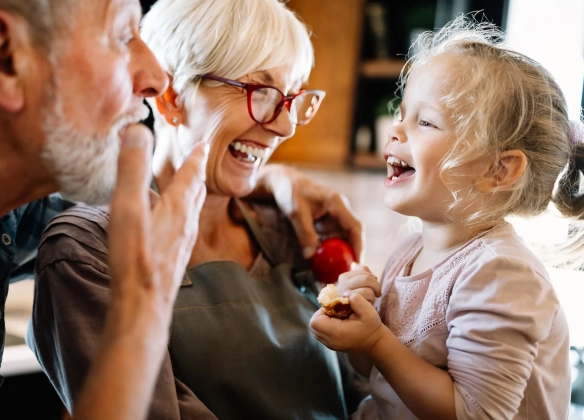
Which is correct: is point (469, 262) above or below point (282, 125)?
below

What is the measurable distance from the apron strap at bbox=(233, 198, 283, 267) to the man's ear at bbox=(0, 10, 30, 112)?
27.0 inches

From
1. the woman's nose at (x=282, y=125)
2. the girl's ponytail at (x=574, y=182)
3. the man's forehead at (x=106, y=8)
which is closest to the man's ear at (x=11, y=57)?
the man's forehead at (x=106, y=8)

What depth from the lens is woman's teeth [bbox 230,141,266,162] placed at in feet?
4.63

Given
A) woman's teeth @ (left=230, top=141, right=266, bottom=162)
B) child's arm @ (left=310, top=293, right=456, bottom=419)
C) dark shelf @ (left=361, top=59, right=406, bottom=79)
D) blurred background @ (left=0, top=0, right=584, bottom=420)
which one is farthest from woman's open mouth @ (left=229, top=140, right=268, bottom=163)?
dark shelf @ (left=361, top=59, right=406, bottom=79)

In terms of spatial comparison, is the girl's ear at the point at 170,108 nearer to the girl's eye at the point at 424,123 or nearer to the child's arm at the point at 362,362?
the girl's eye at the point at 424,123

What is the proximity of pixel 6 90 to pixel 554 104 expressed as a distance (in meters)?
0.98

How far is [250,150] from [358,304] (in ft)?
1.70

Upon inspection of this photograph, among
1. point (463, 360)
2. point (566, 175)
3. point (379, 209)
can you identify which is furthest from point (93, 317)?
point (379, 209)

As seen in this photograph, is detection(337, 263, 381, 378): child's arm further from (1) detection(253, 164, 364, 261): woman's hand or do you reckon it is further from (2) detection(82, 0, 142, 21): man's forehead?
(2) detection(82, 0, 142, 21): man's forehead

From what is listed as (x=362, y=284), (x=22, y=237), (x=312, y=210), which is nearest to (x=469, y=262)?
(x=362, y=284)

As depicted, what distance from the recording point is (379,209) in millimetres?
2918

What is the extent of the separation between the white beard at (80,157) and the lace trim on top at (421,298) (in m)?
0.60

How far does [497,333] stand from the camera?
0.96m

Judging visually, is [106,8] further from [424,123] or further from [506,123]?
[506,123]
